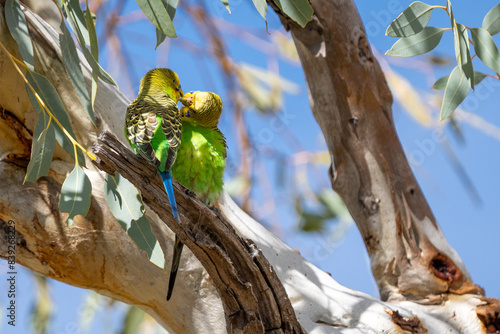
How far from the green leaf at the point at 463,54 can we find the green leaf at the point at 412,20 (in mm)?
92

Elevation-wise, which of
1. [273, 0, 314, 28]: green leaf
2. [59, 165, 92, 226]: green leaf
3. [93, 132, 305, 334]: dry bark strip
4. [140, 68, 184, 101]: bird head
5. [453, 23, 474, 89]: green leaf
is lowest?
[93, 132, 305, 334]: dry bark strip

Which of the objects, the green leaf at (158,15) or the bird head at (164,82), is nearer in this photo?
the green leaf at (158,15)

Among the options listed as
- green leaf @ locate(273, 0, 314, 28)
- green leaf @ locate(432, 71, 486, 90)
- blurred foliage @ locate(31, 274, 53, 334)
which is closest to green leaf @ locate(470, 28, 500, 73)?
green leaf @ locate(432, 71, 486, 90)

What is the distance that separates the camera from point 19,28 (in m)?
1.58

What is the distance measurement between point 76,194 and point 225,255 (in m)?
0.46

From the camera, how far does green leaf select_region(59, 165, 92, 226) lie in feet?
4.76

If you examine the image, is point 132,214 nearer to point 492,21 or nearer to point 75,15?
point 75,15

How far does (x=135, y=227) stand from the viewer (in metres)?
1.47

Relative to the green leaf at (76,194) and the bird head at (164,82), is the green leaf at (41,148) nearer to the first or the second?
the green leaf at (76,194)

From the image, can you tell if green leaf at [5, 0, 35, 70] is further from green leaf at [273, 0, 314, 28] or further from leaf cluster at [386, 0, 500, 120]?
leaf cluster at [386, 0, 500, 120]

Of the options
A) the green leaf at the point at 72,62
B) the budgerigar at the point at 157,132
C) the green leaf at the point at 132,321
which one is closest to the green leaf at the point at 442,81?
the budgerigar at the point at 157,132

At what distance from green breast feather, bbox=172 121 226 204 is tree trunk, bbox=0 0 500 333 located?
19cm

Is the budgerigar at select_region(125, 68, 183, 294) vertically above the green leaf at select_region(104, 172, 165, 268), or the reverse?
the budgerigar at select_region(125, 68, 183, 294)

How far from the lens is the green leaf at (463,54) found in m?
1.47
